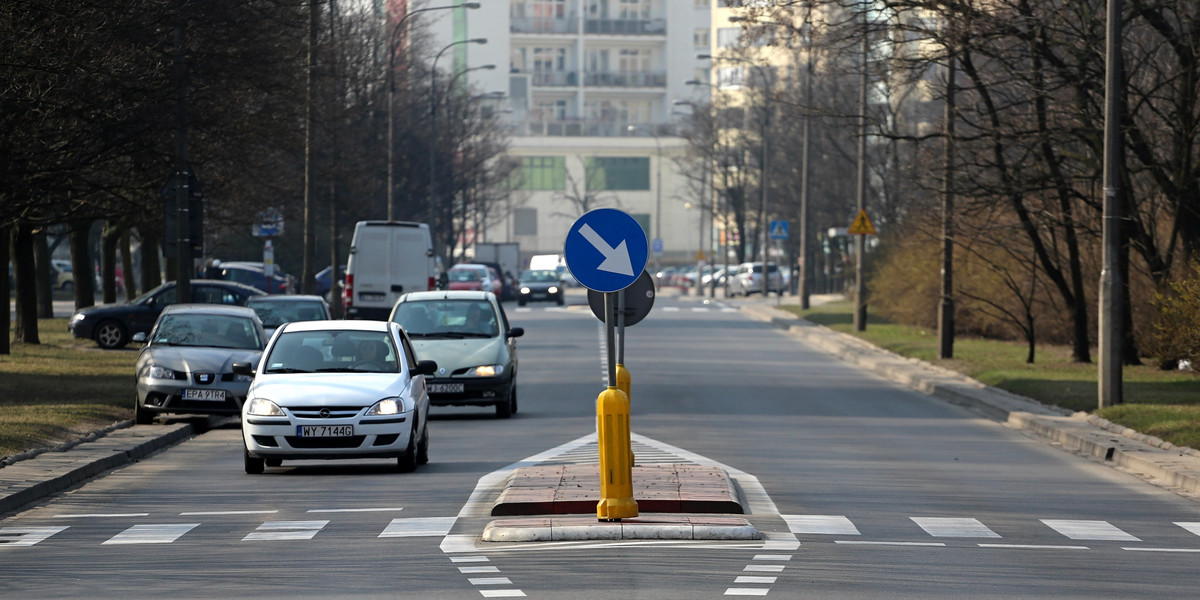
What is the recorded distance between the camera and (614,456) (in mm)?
11500

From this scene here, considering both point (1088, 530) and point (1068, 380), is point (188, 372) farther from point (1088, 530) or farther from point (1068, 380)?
point (1068, 380)

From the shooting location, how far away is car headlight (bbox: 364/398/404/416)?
15.2m

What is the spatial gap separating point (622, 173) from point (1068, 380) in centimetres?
9439

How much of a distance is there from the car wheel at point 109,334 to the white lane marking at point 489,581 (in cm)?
2623

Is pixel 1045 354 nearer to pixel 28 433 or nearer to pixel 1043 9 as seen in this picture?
pixel 1043 9

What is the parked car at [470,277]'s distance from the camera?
5897 cm

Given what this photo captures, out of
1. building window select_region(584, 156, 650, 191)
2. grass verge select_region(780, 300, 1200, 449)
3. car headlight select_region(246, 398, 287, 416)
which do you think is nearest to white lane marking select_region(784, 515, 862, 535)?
car headlight select_region(246, 398, 287, 416)

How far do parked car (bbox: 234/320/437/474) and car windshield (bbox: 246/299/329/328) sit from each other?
11899 mm

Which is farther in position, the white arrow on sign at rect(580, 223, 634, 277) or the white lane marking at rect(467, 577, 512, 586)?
the white arrow on sign at rect(580, 223, 634, 277)

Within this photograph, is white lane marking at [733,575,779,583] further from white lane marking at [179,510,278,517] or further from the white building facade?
the white building facade

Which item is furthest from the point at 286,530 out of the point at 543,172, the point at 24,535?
the point at 543,172

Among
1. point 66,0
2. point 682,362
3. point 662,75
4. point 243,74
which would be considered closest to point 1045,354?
point 682,362

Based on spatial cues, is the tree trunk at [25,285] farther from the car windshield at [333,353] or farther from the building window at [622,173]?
the building window at [622,173]

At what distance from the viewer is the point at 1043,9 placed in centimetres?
2558
